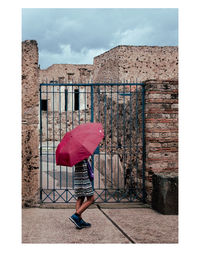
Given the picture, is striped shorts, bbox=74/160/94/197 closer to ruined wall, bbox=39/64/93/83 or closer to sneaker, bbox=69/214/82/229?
sneaker, bbox=69/214/82/229

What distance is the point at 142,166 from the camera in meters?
6.30

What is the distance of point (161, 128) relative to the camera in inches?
236

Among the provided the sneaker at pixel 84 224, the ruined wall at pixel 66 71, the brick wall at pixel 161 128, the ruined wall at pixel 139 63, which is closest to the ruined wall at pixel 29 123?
the sneaker at pixel 84 224

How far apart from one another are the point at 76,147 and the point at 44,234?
1.33 m

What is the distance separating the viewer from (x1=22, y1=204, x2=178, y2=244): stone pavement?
13.5 feet

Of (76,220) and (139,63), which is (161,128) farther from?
(139,63)

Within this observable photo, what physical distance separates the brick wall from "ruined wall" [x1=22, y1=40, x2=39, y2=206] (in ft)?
7.18

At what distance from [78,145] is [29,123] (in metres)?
1.81

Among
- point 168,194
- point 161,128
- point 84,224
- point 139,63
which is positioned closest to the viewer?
point 84,224

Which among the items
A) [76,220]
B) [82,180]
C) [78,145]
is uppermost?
[78,145]

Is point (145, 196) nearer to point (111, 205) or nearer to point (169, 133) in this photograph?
point (111, 205)

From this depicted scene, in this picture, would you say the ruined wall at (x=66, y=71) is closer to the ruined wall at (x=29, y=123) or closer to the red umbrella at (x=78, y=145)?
the ruined wall at (x=29, y=123)

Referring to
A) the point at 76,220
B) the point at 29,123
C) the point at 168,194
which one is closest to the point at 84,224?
the point at 76,220

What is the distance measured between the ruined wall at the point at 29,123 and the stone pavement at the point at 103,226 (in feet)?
1.41
